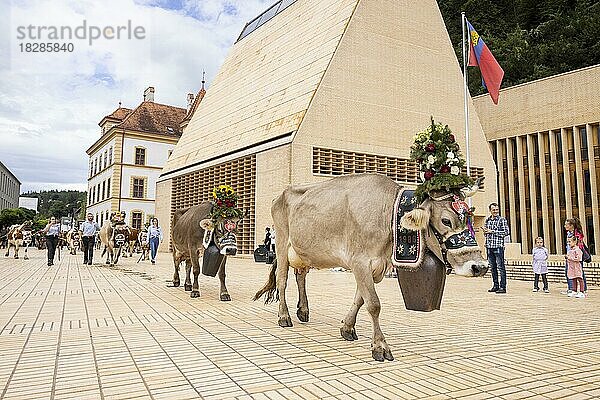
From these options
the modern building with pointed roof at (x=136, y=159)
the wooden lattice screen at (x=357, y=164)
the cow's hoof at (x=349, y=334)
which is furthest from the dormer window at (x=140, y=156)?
the cow's hoof at (x=349, y=334)

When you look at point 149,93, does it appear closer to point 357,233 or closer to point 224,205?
point 224,205

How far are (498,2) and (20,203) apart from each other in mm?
105899

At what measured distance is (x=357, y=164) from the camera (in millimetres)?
21531

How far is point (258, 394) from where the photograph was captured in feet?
11.7

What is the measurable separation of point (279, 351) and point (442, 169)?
8.20ft

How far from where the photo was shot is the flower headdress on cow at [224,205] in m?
8.61

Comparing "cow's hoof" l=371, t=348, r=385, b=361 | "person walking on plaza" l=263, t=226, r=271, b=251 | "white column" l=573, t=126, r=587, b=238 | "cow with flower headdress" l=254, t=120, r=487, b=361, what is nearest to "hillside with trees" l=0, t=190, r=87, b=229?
"person walking on plaza" l=263, t=226, r=271, b=251

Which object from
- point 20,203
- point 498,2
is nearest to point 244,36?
point 498,2

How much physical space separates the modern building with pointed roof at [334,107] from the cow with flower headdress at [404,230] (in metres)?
14.0

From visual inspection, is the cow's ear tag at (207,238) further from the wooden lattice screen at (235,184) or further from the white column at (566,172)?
the white column at (566,172)

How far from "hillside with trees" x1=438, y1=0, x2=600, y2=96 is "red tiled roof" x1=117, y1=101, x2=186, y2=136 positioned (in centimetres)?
3008

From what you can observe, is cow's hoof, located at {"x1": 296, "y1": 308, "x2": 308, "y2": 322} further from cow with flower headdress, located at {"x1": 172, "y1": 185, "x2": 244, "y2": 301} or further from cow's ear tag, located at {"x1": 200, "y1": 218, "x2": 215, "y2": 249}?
cow's ear tag, located at {"x1": 200, "y1": 218, "x2": 215, "y2": 249}

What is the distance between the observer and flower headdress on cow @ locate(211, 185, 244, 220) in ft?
28.2

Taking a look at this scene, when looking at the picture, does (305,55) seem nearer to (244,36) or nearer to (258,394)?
(244,36)
